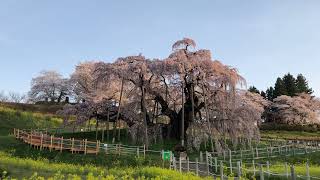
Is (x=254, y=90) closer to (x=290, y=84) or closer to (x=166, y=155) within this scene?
(x=290, y=84)

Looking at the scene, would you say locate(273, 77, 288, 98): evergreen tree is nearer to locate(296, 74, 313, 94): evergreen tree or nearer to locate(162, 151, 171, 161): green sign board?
locate(296, 74, 313, 94): evergreen tree

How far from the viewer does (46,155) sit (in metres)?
39.6

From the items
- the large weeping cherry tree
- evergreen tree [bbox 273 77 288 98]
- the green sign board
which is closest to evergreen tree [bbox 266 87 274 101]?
evergreen tree [bbox 273 77 288 98]

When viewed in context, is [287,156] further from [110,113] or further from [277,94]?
[277,94]

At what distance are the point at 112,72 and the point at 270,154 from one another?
18.1m

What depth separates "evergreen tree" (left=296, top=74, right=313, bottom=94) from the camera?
349ft

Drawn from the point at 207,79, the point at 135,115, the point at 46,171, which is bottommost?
the point at 46,171

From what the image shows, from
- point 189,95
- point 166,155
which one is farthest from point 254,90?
point 166,155

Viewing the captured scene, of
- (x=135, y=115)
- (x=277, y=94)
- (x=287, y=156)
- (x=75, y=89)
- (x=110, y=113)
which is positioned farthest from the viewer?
(x=277, y=94)

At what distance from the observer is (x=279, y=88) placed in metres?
104

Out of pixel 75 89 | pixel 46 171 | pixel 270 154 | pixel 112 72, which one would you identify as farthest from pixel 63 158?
pixel 75 89

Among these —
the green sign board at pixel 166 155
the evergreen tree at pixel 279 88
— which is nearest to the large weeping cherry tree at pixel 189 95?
the green sign board at pixel 166 155

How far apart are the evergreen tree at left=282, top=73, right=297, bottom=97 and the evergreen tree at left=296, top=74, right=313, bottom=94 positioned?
1.43 meters

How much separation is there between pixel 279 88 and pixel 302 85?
7328 mm
